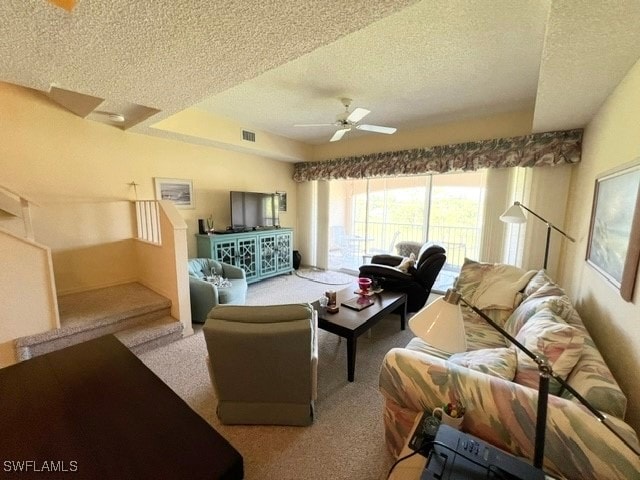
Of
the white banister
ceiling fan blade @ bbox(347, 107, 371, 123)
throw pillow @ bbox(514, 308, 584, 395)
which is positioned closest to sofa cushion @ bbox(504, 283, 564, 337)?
throw pillow @ bbox(514, 308, 584, 395)

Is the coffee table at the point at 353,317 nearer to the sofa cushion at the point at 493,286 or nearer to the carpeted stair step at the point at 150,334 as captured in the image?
the sofa cushion at the point at 493,286

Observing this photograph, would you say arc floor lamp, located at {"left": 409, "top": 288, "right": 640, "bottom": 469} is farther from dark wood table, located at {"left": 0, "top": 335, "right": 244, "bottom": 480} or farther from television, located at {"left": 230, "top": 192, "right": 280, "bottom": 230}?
television, located at {"left": 230, "top": 192, "right": 280, "bottom": 230}

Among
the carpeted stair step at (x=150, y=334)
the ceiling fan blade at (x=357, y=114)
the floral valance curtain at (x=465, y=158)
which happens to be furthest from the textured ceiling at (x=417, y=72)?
the carpeted stair step at (x=150, y=334)

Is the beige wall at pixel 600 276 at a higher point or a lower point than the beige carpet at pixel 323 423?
higher

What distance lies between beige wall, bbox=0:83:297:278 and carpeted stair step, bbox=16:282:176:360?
507 millimetres

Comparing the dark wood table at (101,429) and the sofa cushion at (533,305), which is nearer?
the dark wood table at (101,429)

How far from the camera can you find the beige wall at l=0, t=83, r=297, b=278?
105 inches

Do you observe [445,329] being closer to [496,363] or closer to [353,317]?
[496,363]

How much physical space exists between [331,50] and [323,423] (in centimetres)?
265

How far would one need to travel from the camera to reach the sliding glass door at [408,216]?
4395 mm

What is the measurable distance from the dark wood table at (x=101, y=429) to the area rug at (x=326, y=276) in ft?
12.0

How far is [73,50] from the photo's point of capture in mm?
1514

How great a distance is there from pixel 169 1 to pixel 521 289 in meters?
2.97

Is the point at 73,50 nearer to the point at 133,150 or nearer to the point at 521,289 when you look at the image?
the point at 133,150
